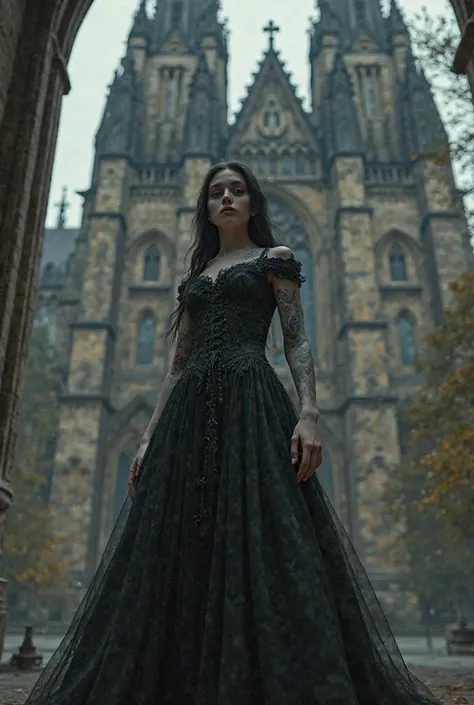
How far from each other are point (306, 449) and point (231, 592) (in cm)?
56

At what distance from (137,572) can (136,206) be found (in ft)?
69.2

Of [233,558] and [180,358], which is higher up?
[180,358]

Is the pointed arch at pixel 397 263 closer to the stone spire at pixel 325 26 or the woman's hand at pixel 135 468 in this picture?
the stone spire at pixel 325 26

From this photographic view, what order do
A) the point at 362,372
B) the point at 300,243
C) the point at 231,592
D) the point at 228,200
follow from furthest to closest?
the point at 300,243 → the point at 362,372 → the point at 228,200 → the point at 231,592

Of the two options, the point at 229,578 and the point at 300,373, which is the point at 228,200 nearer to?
the point at 300,373

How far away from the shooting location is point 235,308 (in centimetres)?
263

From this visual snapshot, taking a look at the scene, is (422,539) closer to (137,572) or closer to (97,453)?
(97,453)

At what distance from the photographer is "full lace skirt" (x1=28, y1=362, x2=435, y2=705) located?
6.12 ft

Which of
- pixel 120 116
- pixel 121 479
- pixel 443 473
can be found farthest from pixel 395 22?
pixel 443 473

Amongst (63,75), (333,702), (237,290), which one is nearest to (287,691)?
(333,702)

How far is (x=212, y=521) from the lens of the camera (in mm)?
2232

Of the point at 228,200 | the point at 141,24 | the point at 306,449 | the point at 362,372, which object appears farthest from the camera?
the point at 141,24

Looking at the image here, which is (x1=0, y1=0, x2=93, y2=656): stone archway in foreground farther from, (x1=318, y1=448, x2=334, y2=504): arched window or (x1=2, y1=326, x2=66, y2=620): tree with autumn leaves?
(x1=318, y1=448, x2=334, y2=504): arched window

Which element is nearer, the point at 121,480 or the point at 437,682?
the point at 437,682
